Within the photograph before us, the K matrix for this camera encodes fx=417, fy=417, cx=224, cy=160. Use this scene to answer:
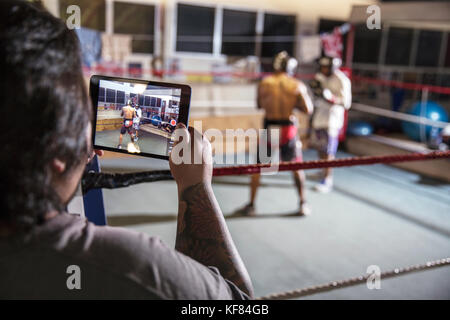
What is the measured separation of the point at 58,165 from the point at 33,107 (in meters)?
0.07

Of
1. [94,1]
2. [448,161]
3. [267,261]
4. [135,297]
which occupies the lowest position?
[267,261]

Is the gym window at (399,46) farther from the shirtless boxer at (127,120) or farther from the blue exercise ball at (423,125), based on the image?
the shirtless boxer at (127,120)

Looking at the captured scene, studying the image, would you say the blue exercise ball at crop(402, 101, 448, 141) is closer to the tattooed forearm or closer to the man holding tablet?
the tattooed forearm

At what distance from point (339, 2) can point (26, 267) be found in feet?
25.6

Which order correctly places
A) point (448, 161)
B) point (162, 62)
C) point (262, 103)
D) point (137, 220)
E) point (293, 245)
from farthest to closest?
point (162, 62) < point (448, 161) < point (262, 103) < point (137, 220) < point (293, 245)

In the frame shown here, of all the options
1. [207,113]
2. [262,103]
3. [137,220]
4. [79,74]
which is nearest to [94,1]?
[207,113]

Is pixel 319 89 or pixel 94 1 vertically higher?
pixel 94 1

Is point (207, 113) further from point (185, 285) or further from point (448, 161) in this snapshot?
point (185, 285)

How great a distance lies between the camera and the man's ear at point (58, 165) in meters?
0.45

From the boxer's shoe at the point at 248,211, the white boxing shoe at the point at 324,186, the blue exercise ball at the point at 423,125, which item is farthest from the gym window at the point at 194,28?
the boxer's shoe at the point at 248,211

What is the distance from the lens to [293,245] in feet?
8.96

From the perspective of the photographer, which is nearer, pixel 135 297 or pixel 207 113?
pixel 135 297

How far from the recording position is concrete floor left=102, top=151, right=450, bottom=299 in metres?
2.32

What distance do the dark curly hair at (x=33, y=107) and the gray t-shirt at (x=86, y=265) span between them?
3 cm
